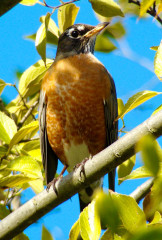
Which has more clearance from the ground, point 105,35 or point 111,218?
point 111,218

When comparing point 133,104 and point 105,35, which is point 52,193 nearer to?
point 133,104

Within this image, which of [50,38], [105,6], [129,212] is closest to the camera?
[129,212]

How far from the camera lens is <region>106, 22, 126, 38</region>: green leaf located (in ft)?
10.6

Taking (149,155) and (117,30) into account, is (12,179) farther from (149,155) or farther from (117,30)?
(149,155)

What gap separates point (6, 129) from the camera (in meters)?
2.65

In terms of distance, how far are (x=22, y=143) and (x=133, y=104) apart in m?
1.55

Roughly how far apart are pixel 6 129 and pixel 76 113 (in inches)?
36.2

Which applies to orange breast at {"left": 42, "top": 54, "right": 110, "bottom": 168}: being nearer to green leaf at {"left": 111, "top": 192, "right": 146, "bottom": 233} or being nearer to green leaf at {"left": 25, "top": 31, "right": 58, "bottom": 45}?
green leaf at {"left": 25, "top": 31, "right": 58, "bottom": 45}

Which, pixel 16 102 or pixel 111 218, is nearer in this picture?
pixel 111 218

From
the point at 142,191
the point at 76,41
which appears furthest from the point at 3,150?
the point at 76,41

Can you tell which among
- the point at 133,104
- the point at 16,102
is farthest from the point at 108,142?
the point at 133,104

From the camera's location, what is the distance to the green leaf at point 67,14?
261 centimetres

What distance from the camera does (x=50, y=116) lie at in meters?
3.50

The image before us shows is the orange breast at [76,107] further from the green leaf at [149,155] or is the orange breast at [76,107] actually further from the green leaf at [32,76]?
the green leaf at [149,155]
